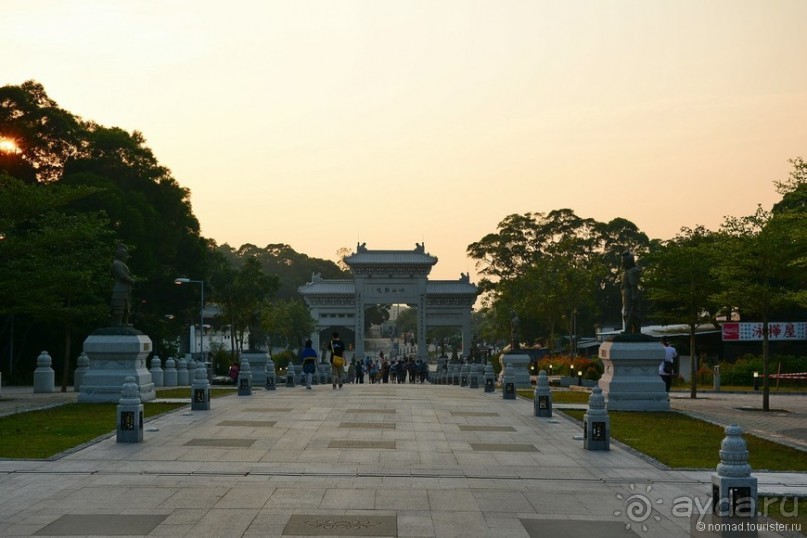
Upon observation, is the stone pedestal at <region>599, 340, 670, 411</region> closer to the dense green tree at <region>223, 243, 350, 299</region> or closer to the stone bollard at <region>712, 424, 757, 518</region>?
the stone bollard at <region>712, 424, 757, 518</region>

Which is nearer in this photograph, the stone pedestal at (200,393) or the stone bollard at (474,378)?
the stone pedestal at (200,393)

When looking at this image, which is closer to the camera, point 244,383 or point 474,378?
point 244,383

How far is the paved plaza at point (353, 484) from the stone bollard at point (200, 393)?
2203mm

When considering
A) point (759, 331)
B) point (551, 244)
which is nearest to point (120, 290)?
point (759, 331)

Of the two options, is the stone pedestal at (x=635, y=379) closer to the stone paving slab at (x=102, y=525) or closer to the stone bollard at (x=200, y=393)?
the stone bollard at (x=200, y=393)

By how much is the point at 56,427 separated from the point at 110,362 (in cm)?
641

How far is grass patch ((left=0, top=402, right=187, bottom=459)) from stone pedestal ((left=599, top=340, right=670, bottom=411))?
10.9 meters

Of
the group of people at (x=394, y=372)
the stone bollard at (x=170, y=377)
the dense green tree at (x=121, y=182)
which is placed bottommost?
the group of people at (x=394, y=372)

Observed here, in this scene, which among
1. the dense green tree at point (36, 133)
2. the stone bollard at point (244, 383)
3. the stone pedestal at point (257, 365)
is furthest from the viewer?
the dense green tree at point (36, 133)

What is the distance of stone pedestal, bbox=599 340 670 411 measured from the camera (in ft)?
78.9

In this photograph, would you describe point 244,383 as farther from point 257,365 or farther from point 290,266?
point 290,266

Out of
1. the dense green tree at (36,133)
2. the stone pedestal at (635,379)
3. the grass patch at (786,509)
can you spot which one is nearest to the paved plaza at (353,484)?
the grass patch at (786,509)

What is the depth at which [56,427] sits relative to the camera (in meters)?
18.5

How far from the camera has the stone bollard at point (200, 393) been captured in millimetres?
22492
